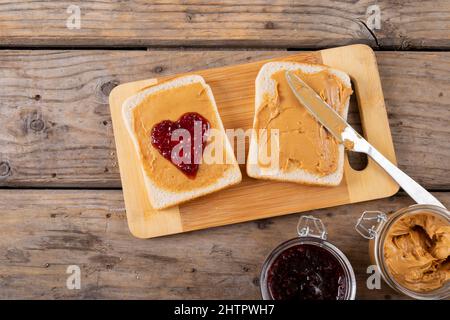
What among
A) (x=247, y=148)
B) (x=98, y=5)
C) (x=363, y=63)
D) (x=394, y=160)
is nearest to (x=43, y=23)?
(x=98, y=5)

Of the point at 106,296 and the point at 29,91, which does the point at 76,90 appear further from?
the point at 106,296

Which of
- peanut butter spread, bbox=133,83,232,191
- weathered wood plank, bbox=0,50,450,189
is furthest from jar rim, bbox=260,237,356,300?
weathered wood plank, bbox=0,50,450,189

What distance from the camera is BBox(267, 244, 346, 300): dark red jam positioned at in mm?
2078

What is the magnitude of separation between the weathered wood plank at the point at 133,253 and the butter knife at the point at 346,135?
11 centimetres

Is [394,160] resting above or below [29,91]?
below

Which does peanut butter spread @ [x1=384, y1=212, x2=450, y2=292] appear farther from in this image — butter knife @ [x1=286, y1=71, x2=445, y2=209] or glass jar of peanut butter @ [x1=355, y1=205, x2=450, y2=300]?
butter knife @ [x1=286, y1=71, x2=445, y2=209]

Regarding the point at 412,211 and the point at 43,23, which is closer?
the point at 412,211

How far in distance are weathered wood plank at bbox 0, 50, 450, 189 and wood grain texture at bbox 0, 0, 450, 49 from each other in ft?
0.21

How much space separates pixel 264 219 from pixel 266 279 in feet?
1.00

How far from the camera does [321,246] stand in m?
2.12

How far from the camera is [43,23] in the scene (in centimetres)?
241

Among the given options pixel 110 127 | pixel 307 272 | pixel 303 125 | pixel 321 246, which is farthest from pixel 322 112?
pixel 110 127

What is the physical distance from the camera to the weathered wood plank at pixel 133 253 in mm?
2309
